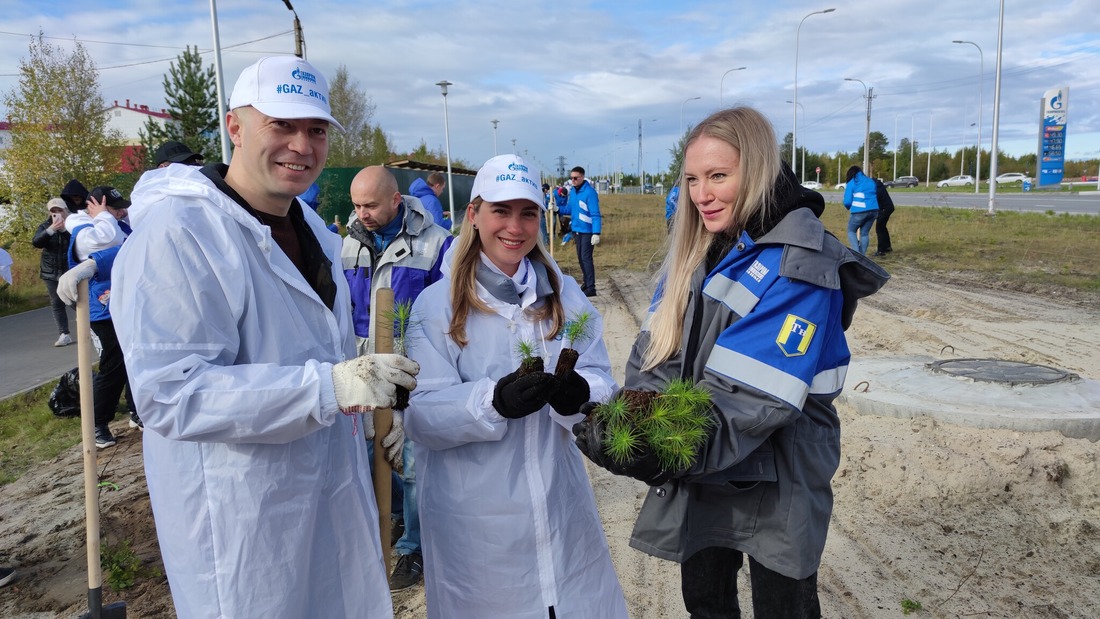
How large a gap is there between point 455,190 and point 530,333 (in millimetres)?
41107

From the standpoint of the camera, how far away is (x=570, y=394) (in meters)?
1.98

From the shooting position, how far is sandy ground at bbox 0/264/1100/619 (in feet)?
10.6

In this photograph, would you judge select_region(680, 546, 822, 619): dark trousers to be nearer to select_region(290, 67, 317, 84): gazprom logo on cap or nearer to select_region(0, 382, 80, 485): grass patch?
select_region(290, 67, 317, 84): gazprom logo on cap

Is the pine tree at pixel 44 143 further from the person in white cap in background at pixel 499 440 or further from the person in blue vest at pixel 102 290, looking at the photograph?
the person in white cap in background at pixel 499 440

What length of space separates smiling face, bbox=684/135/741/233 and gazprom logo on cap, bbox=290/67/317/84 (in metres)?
1.10

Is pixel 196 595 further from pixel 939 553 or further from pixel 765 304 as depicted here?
pixel 939 553

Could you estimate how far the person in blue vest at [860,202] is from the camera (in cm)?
1240

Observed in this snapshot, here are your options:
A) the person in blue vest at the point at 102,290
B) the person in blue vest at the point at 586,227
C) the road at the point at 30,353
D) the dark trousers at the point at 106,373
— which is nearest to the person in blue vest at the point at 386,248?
the person in blue vest at the point at 102,290

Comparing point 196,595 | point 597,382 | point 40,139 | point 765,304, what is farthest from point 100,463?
point 40,139

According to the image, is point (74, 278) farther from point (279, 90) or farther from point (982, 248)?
point (982, 248)

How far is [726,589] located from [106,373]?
5445 millimetres

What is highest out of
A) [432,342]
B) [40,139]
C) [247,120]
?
[40,139]

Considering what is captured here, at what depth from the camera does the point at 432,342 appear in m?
2.25

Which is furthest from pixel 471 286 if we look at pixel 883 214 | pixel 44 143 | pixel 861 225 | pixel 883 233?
pixel 44 143
